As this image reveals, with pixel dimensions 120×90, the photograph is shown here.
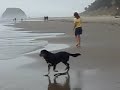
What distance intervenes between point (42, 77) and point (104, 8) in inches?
3622

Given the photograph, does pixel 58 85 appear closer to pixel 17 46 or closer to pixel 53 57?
pixel 53 57

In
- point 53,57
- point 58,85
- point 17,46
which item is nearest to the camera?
point 58,85

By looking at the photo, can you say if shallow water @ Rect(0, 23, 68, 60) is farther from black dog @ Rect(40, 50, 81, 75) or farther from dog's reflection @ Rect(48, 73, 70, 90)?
dog's reflection @ Rect(48, 73, 70, 90)

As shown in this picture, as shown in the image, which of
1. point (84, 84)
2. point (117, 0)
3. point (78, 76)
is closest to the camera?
point (84, 84)

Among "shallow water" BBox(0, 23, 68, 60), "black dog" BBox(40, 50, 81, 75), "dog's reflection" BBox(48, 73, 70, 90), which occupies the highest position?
"black dog" BBox(40, 50, 81, 75)

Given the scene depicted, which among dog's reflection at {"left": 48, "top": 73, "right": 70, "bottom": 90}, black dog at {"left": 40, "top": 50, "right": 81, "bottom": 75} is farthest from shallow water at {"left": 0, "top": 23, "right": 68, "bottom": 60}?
dog's reflection at {"left": 48, "top": 73, "right": 70, "bottom": 90}

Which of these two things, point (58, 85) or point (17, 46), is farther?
point (17, 46)

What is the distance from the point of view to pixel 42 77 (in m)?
10.1

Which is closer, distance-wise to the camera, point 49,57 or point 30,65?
point 49,57

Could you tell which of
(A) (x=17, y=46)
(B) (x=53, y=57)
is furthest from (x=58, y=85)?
(A) (x=17, y=46)

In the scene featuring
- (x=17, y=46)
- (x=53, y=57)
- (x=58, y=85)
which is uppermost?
(x=53, y=57)

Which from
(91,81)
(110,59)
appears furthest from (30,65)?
(91,81)

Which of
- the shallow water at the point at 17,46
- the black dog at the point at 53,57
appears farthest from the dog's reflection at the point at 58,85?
the shallow water at the point at 17,46

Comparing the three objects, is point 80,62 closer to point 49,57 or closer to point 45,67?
point 45,67
